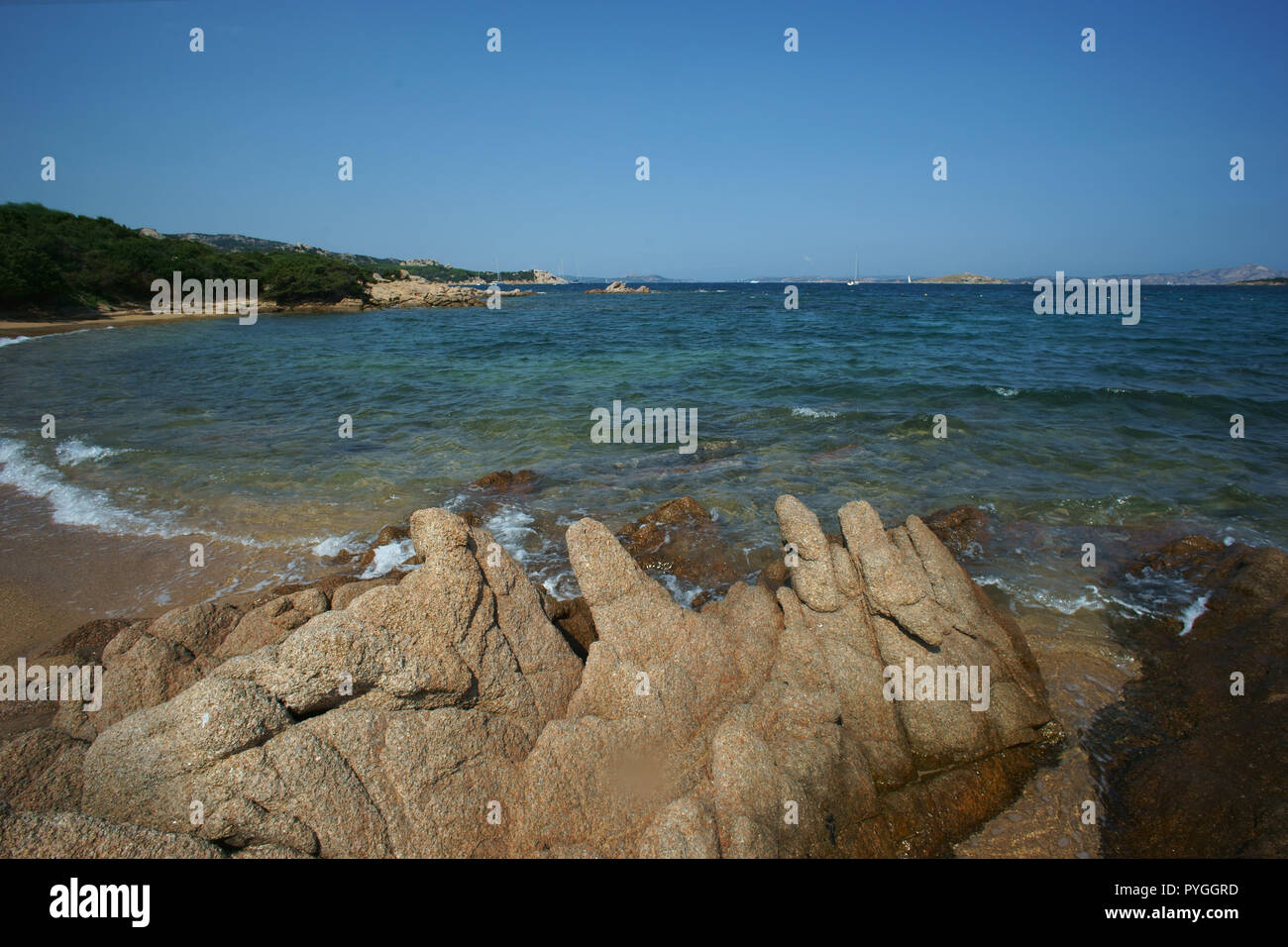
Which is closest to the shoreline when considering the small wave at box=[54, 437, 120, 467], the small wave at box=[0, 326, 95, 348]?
the small wave at box=[54, 437, 120, 467]

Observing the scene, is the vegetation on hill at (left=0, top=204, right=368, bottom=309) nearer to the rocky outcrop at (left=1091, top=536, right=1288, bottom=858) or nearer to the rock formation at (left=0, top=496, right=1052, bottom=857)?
the rock formation at (left=0, top=496, right=1052, bottom=857)

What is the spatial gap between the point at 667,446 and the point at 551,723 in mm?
10321

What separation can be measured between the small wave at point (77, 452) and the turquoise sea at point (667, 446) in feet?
0.25

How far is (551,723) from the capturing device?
3977mm

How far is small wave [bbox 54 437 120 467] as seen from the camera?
1282 cm

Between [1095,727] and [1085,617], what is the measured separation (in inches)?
82.9

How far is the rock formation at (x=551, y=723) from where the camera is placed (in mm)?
3229

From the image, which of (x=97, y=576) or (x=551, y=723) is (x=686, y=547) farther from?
(x=97, y=576)

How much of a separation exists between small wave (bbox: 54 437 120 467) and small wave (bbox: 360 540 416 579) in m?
8.79

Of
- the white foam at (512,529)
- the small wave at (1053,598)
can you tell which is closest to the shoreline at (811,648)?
Answer: the small wave at (1053,598)

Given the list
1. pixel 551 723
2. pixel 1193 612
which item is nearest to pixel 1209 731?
pixel 1193 612

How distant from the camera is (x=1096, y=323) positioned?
40.2 meters
